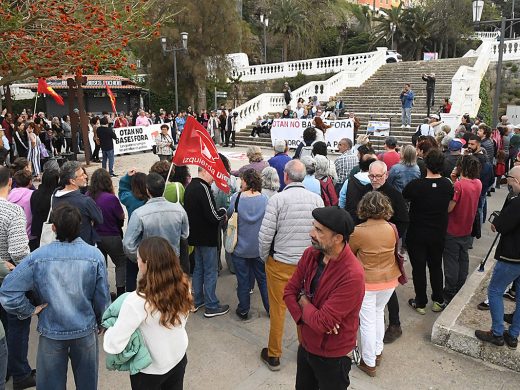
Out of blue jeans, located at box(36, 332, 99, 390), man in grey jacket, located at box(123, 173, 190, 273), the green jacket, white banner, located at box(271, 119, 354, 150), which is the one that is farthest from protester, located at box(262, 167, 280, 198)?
white banner, located at box(271, 119, 354, 150)

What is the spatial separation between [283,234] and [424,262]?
1.96m

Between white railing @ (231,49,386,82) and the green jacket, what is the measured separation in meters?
27.5

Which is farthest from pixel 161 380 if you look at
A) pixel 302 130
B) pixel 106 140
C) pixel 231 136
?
pixel 231 136

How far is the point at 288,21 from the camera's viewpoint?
3797 centimetres

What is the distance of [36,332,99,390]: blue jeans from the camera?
287 cm

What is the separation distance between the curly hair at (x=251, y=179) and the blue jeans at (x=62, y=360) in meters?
2.15

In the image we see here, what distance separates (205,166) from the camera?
468 cm

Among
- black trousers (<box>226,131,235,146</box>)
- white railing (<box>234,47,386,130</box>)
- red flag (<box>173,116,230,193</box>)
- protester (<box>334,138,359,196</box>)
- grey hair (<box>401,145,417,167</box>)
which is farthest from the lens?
white railing (<box>234,47,386,130</box>)

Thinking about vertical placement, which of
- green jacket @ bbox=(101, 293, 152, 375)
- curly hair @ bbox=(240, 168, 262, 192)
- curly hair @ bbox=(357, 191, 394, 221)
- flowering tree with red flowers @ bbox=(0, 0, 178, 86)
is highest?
flowering tree with red flowers @ bbox=(0, 0, 178, 86)

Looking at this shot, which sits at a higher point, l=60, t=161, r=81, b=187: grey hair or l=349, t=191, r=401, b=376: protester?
l=60, t=161, r=81, b=187: grey hair

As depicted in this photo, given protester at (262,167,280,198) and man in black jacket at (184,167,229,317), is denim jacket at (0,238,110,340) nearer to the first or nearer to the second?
man in black jacket at (184,167,229,317)

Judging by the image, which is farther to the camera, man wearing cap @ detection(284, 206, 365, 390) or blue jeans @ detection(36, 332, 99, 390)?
blue jeans @ detection(36, 332, 99, 390)

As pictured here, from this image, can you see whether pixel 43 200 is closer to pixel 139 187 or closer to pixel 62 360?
pixel 139 187

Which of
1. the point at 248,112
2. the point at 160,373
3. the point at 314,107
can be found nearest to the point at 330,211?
the point at 160,373
